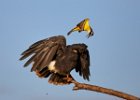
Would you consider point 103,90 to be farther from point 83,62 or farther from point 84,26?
point 83,62

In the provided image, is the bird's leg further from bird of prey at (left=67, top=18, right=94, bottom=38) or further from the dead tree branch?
the dead tree branch

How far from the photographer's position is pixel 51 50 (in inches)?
430

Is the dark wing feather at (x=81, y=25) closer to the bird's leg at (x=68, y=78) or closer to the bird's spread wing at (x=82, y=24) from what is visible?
the bird's spread wing at (x=82, y=24)

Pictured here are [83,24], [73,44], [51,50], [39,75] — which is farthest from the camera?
[73,44]

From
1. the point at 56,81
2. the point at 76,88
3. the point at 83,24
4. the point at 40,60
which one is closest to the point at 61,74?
the point at 56,81

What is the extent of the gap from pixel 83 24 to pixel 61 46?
206cm

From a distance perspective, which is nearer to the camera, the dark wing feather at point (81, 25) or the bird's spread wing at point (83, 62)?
the dark wing feather at point (81, 25)

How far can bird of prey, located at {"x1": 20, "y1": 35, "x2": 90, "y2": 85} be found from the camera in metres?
10.3

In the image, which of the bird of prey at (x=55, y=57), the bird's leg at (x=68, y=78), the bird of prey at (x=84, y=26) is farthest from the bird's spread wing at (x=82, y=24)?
the bird of prey at (x=55, y=57)

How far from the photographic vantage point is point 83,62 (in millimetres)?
11688

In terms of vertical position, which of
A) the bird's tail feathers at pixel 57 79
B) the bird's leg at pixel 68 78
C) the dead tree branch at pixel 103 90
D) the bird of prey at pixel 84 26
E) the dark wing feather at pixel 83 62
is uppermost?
→ the dark wing feather at pixel 83 62

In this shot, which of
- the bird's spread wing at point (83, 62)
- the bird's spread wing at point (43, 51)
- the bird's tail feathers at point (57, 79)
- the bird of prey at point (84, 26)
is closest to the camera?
the bird of prey at point (84, 26)

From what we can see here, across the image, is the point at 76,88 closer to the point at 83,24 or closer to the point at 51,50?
the point at 83,24

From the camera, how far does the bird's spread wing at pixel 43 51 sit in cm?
1020
